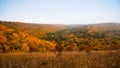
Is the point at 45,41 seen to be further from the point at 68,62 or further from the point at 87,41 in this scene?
the point at 68,62

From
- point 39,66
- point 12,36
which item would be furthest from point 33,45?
point 39,66

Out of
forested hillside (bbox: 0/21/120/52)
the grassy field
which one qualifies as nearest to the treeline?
forested hillside (bbox: 0/21/120/52)

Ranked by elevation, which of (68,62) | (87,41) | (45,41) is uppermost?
(68,62)

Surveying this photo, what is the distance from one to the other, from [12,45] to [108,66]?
16966 millimetres

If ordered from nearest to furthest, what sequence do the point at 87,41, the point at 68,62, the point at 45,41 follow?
1. the point at 68,62
2. the point at 45,41
3. the point at 87,41

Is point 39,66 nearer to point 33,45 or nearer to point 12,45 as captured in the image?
point 12,45

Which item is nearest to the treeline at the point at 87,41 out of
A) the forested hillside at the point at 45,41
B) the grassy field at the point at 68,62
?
the forested hillside at the point at 45,41

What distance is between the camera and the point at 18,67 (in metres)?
5.14

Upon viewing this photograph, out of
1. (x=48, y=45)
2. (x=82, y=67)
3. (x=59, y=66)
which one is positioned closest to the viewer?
(x=82, y=67)

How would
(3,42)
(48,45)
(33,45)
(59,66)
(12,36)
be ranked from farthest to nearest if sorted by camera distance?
(48,45)
(33,45)
(12,36)
(3,42)
(59,66)

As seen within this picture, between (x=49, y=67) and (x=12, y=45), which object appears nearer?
(x=49, y=67)

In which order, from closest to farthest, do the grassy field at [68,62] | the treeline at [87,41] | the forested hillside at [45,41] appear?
the grassy field at [68,62], the forested hillside at [45,41], the treeline at [87,41]

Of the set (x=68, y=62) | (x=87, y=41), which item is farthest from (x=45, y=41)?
(x=68, y=62)

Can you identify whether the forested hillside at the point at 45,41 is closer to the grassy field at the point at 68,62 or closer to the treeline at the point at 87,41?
the treeline at the point at 87,41
